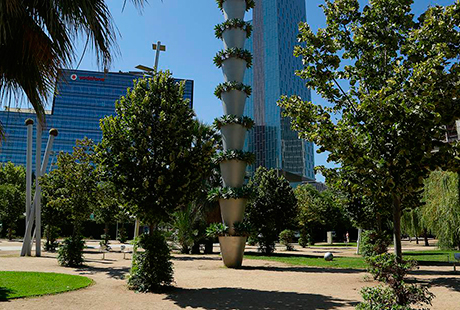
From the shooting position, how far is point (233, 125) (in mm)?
16125

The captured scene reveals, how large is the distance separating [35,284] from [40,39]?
816cm

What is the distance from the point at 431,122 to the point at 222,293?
659 cm

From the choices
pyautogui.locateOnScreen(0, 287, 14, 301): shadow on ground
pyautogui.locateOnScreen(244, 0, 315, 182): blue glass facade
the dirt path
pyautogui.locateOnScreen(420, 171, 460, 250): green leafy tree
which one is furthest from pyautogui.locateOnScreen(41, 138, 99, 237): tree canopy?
pyautogui.locateOnScreen(244, 0, 315, 182): blue glass facade

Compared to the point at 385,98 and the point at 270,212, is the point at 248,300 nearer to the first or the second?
the point at 385,98

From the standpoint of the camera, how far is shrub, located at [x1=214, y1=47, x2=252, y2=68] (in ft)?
55.3

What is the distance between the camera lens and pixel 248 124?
16312 millimetres

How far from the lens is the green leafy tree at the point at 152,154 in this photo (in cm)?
941

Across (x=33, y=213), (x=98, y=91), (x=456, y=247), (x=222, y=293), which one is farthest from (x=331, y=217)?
(x=98, y=91)

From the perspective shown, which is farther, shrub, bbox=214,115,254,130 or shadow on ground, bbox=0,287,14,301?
shrub, bbox=214,115,254,130

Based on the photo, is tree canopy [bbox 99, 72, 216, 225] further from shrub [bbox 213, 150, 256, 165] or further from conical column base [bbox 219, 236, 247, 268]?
conical column base [bbox 219, 236, 247, 268]

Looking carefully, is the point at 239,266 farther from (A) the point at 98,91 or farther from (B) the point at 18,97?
(A) the point at 98,91

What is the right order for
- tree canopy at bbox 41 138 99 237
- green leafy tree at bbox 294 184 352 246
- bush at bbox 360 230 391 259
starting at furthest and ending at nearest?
1. green leafy tree at bbox 294 184 352 246
2. bush at bbox 360 230 391 259
3. tree canopy at bbox 41 138 99 237

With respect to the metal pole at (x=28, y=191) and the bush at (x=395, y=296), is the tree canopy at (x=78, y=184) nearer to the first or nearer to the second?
the metal pole at (x=28, y=191)

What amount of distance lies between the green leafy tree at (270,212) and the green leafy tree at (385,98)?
13.1 m
